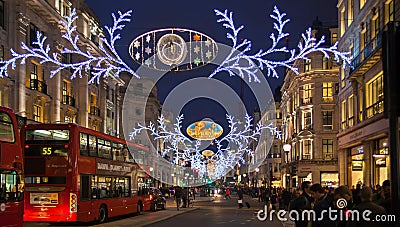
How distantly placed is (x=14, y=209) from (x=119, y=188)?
38.6ft

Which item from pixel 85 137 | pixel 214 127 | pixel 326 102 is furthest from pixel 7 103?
pixel 326 102

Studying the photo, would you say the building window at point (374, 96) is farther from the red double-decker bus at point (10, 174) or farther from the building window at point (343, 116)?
the red double-decker bus at point (10, 174)

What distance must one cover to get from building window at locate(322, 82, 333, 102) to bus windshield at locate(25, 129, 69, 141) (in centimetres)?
4653

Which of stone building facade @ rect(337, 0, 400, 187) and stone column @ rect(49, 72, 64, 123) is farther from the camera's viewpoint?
stone column @ rect(49, 72, 64, 123)

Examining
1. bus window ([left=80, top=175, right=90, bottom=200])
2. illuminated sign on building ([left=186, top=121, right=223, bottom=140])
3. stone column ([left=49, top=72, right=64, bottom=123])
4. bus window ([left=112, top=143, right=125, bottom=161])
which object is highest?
stone column ([left=49, top=72, right=64, bottom=123])

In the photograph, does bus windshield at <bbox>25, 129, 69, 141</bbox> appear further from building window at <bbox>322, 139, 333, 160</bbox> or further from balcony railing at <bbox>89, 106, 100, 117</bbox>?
building window at <bbox>322, 139, 333, 160</bbox>

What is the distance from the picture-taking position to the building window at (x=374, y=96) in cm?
3095

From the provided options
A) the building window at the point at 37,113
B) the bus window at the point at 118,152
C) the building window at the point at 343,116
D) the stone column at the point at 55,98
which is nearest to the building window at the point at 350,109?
the building window at the point at 343,116

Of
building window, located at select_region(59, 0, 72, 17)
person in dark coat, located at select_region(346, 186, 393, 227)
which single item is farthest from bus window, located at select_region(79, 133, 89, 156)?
building window, located at select_region(59, 0, 72, 17)

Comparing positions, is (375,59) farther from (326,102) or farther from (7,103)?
(326,102)

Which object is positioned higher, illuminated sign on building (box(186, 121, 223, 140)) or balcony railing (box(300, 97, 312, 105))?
balcony railing (box(300, 97, 312, 105))

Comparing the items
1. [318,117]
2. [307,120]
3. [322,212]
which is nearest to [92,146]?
[322,212]

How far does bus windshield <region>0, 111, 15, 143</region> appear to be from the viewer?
54.1 ft

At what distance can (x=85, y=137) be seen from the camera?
23031mm
